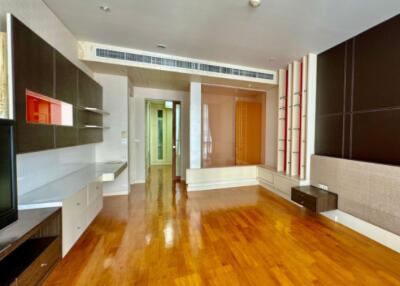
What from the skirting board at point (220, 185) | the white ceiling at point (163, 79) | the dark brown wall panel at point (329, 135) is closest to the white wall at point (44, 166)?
the white ceiling at point (163, 79)

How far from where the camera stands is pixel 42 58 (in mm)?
1856

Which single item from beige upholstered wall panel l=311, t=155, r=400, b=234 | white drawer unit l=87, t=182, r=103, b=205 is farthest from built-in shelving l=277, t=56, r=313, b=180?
white drawer unit l=87, t=182, r=103, b=205

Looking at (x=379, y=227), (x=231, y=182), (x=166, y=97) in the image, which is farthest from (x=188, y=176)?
(x=379, y=227)

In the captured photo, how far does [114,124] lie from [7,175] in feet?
9.41

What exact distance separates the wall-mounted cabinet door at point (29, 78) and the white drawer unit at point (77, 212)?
0.64 meters

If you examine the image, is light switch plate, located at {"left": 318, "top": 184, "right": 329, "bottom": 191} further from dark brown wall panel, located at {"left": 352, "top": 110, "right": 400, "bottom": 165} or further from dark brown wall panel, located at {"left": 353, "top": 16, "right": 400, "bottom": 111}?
dark brown wall panel, located at {"left": 353, "top": 16, "right": 400, "bottom": 111}

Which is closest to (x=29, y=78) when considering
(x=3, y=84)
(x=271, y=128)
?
(x=3, y=84)

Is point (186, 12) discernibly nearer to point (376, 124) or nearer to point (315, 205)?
point (376, 124)

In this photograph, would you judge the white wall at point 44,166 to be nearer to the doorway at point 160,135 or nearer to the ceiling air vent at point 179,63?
the ceiling air vent at point 179,63

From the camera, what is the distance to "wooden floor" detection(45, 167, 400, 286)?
6.07ft

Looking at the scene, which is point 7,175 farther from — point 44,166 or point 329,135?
point 329,135

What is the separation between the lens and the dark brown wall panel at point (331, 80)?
318cm

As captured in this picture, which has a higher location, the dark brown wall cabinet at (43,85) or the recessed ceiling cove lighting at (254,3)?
the recessed ceiling cove lighting at (254,3)

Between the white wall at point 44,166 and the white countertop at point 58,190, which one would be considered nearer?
the white countertop at point 58,190
